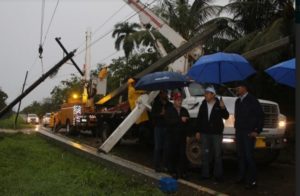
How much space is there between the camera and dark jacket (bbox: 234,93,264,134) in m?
8.69

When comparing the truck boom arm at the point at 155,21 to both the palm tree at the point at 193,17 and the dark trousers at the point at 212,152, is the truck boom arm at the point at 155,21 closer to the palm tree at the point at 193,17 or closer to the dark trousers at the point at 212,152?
the palm tree at the point at 193,17

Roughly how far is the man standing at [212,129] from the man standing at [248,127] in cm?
52

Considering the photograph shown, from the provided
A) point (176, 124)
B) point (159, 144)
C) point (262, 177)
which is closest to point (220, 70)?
point (176, 124)

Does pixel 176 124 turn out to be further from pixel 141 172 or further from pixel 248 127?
pixel 248 127

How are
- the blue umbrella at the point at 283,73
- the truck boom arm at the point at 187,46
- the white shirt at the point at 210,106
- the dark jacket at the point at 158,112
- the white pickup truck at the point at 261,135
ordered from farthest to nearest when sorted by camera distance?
1. the truck boom arm at the point at 187,46
2. the dark jacket at the point at 158,112
3. the white pickup truck at the point at 261,135
4. the white shirt at the point at 210,106
5. the blue umbrella at the point at 283,73

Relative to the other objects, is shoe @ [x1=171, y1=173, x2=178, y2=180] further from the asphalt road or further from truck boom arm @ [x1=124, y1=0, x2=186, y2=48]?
truck boom arm @ [x1=124, y1=0, x2=186, y2=48]

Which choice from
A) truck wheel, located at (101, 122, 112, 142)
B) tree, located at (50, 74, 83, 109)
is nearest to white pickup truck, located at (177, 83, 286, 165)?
truck wheel, located at (101, 122, 112, 142)

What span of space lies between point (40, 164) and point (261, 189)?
19.1 ft

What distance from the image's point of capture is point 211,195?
7.79 m

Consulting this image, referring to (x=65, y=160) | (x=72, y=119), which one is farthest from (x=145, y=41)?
(x=65, y=160)

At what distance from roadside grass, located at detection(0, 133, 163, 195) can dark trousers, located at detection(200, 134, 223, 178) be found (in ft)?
4.31

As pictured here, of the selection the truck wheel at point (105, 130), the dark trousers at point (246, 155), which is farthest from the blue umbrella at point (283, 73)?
the truck wheel at point (105, 130)

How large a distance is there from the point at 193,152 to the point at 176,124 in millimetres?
1213

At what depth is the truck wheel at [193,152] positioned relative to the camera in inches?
412
